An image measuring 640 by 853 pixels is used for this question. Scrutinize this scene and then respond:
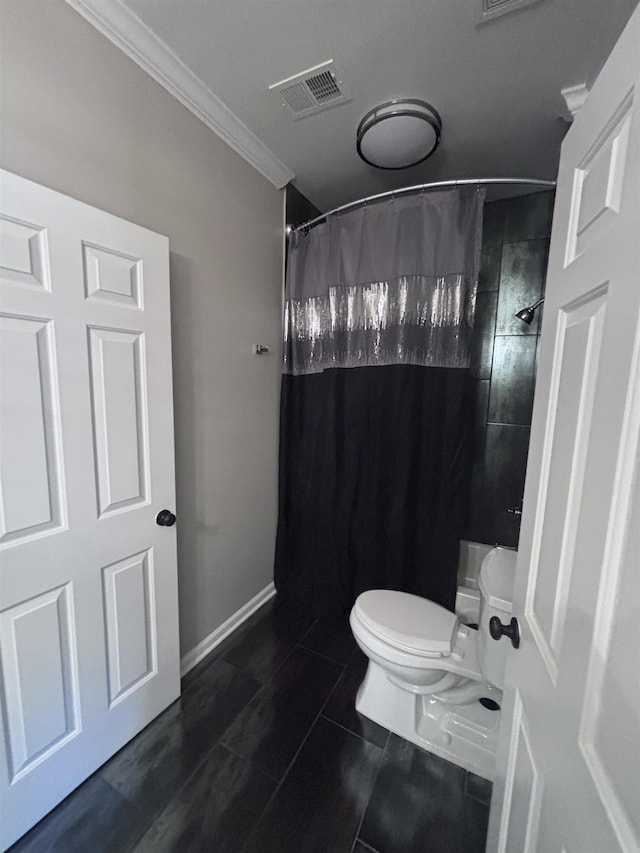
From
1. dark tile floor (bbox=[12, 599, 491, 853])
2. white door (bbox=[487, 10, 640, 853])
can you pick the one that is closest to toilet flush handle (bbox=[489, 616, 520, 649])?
white door (bbox=[487, 10, 640, 853])

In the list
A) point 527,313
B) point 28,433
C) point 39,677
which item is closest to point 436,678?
→ point 39,677

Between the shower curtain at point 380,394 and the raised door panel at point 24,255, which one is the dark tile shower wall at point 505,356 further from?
the raised door panel at point 24,255

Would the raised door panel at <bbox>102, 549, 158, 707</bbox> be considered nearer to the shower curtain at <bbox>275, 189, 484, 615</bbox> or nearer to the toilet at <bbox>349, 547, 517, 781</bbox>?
the toilet at <bbox>349, 547, 517, 781</bbox>

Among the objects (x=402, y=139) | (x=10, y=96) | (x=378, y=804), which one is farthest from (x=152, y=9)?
(x=378, y=804)

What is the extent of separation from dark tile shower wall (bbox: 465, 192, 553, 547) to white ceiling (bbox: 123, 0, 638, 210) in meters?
0.36

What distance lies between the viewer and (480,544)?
6.48ft

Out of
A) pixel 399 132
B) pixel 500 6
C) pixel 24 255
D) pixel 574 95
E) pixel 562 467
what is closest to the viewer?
pixel 562 467

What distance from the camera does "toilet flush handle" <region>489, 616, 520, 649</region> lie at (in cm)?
71

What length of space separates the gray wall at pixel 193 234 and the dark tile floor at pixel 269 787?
369 millimetres

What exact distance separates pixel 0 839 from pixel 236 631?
98cm

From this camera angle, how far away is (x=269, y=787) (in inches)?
43.3

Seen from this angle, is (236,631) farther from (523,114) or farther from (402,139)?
(523,114)

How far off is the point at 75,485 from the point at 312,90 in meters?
1.64

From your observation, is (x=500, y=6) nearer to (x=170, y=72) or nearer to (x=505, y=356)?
(x=170, y=72)
